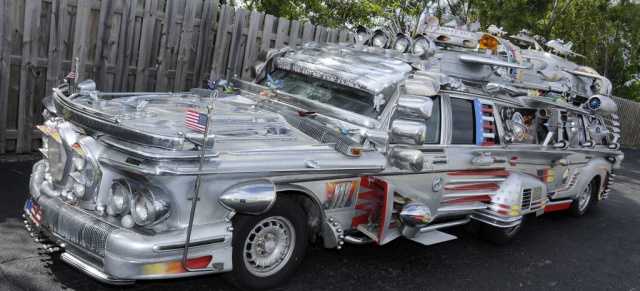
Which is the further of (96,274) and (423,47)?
(423,47)

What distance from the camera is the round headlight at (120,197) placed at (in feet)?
13.3

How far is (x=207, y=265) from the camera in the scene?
4.14 meters

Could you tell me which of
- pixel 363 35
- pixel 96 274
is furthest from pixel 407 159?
pixel 96 274

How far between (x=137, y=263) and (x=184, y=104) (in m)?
2.06

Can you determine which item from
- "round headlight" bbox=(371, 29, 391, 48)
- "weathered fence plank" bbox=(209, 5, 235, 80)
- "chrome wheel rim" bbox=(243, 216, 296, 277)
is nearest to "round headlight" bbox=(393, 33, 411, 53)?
"round headlight" bbox=(371, 29, 391, 48)

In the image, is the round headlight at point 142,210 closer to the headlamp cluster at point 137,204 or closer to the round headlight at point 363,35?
the headlamp cluster at point 137,204

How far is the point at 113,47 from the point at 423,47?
164 inches

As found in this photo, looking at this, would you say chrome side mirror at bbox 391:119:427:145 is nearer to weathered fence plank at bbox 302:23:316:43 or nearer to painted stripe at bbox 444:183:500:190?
painted stripe at bbox 444:183:500:190

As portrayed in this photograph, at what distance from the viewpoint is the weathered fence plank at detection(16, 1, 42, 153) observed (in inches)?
286

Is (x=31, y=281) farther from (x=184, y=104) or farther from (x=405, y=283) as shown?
(x=405, y=283)

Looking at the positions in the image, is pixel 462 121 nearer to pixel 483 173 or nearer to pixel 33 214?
pixel 483 173

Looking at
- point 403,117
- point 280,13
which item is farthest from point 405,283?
point 280,13

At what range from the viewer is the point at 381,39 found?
267 inches

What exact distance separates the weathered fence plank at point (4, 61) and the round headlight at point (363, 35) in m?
4.05
